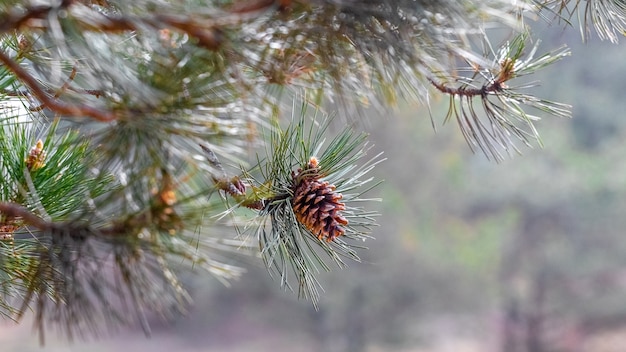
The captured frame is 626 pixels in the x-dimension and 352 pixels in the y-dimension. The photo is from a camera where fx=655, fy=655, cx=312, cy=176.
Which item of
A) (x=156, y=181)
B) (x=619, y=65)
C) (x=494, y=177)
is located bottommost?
(x=156, y=181)

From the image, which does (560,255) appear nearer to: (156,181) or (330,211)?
(330,211)

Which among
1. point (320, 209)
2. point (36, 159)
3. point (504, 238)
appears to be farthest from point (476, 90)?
point (504, 238)

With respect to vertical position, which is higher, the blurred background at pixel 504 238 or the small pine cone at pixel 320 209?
the blurred background at pixel 504 238

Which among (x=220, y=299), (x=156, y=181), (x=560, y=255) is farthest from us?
(x=220, y=299)

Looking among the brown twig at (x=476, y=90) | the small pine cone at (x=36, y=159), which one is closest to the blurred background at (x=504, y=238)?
the brown twig at (x=476, y=90)

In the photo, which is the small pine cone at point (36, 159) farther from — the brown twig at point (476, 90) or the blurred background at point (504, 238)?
the blurred background at point (504, 238)

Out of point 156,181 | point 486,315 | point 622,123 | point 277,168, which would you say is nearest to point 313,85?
point 277,168

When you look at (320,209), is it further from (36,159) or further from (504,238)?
(504,238)
